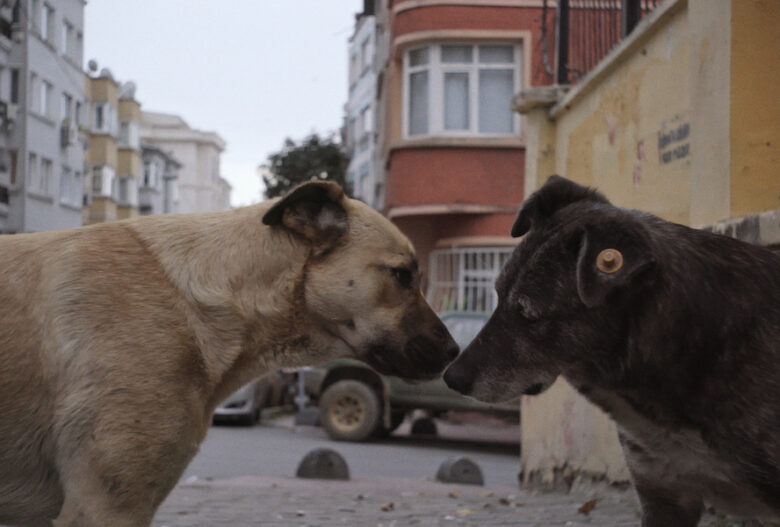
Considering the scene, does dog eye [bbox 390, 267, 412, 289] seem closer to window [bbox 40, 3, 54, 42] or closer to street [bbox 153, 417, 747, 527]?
street [bbox 153, 417, 747, 527]

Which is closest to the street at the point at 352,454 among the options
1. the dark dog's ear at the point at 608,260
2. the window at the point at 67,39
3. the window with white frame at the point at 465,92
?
the window with white frame at the point at 465,92

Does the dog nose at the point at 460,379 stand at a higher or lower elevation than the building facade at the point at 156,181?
lower

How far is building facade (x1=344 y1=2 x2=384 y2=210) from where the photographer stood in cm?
4835

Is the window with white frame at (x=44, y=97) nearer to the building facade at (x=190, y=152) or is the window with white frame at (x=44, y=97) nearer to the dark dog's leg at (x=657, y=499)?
the dark dog's leg at (x=657, y=499)

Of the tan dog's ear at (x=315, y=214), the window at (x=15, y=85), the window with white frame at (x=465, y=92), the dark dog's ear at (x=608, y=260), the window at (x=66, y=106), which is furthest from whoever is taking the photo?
the window at (x=66, y=106)

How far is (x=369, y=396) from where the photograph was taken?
15430 millimetres

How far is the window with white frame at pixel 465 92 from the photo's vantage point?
864 inches

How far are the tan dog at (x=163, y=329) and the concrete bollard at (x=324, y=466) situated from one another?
22.5ft

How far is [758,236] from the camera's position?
470 cm

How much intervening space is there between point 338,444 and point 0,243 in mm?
12120

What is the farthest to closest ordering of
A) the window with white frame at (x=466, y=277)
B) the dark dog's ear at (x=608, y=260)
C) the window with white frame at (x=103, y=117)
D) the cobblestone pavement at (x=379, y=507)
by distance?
1. the window with white frame at (x=103, y=117)
2. the window with white frame at (x=466, y=277)
3. the cobblestone pavement at (x=379, y=507)
4. the dark dog's ear at (x=608, y=260)

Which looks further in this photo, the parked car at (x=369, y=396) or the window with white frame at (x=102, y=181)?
the window with white frame at (x=102, y=181)

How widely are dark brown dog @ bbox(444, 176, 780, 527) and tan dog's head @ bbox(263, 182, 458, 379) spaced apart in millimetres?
525

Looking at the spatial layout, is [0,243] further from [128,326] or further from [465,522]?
[465,522]
